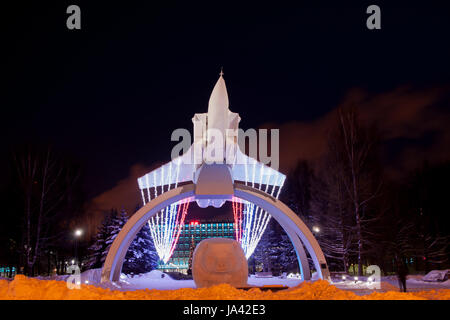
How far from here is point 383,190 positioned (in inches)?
868

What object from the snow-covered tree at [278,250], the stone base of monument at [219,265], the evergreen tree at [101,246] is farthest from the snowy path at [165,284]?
the evergreen tree at [101,246]

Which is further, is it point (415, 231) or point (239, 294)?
point (415, 231)

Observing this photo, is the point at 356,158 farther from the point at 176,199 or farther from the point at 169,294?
the point at 169,294

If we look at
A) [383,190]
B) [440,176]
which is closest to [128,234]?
[383,190]

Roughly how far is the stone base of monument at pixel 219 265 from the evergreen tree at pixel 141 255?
62.2 feet

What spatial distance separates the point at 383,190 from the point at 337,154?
12.0ft

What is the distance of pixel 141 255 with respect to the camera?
30172mm

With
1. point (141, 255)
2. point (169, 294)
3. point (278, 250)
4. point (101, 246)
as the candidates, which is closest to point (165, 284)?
point (169, 294)

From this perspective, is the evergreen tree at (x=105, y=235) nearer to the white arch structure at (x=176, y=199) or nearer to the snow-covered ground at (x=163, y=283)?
the snow-covered ground at (x=163, y=283)

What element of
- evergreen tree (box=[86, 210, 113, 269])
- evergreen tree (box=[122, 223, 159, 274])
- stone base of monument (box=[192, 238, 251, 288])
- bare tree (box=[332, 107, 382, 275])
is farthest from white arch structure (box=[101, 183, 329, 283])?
evergreen tree (box=[86, 210, 113, 269])

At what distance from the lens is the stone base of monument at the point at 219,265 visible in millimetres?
11836

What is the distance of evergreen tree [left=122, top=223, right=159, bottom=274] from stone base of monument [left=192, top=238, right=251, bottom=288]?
1897 cm

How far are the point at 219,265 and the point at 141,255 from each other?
65.4 ft
